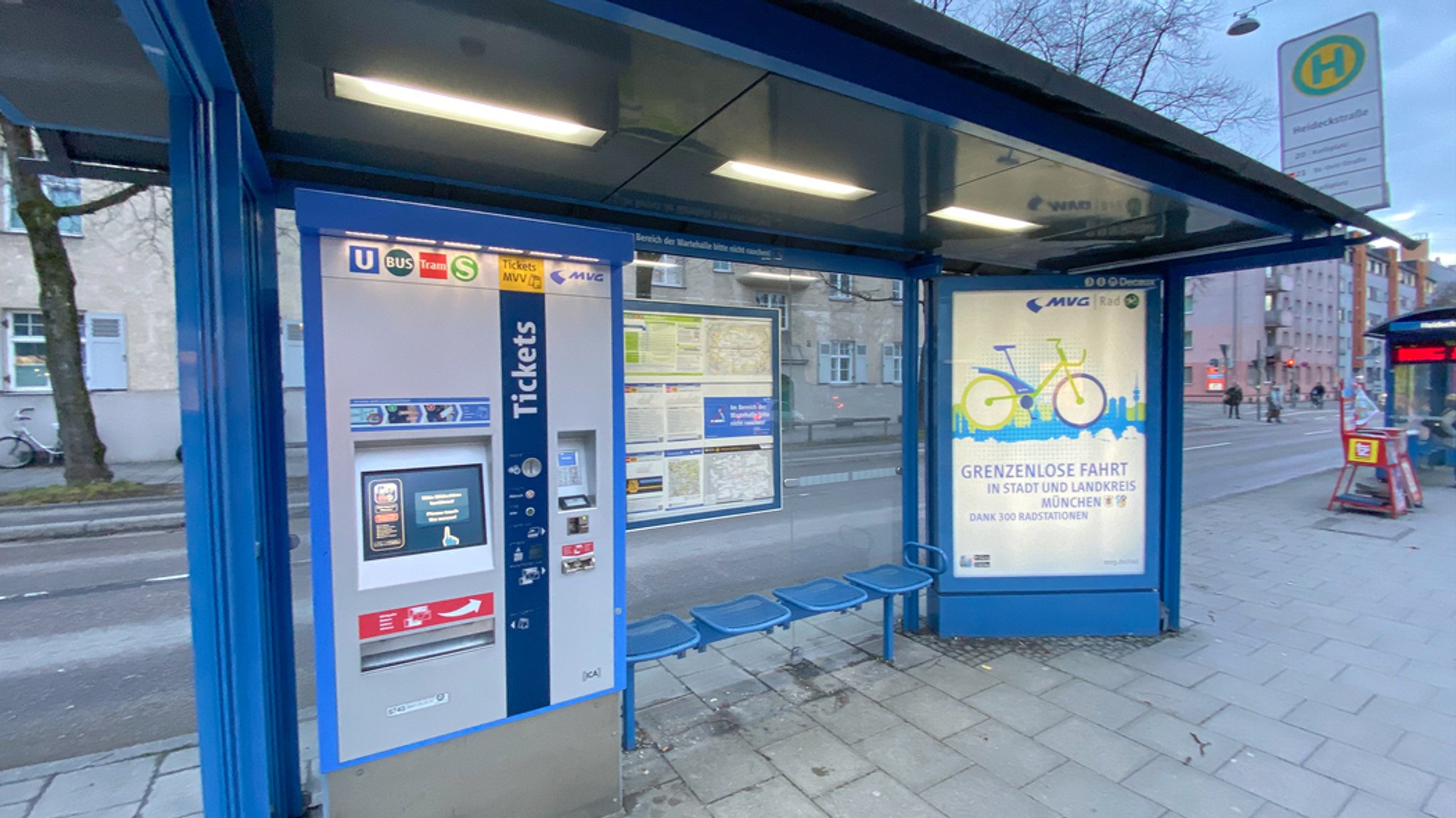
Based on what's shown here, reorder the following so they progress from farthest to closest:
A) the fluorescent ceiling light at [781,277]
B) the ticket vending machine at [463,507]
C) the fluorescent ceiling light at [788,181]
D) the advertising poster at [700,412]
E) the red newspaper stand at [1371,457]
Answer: the red newspaper stand at [1371,457] → the fluorescent ceiling light at [781,277] → the advertising poster at [700,412] → the fluorescent ceiling light at [788,181] → the ticket vending machine at [463,507]

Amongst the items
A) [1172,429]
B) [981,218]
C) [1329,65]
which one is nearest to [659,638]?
[981,218]

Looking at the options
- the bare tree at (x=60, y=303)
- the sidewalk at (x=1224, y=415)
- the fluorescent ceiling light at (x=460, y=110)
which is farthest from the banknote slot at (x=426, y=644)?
the sidewalk at (x=1224, y=415)

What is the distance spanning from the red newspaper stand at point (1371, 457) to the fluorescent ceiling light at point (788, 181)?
9238 mm

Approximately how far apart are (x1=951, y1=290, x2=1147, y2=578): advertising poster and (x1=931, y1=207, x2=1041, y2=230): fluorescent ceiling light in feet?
1.72

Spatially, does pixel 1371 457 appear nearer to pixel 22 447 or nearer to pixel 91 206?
pixel 91 206

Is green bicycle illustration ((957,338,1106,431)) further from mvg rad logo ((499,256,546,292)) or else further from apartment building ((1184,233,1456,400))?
apartment building ((1184,233,1456,400))

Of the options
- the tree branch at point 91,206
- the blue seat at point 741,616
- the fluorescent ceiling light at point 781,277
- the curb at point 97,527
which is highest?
the tree branch at point 91,206

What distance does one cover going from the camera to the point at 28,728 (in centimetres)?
344

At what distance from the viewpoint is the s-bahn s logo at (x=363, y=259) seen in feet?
6.89

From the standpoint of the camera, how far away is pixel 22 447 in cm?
1255

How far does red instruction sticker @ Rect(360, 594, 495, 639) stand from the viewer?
2.14 metres

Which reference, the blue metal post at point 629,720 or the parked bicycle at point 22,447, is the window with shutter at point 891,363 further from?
the parked bicycle at point 22,447

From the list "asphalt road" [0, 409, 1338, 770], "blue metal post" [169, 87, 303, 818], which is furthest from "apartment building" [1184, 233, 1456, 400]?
"blue metal post" [169, 87, 303, 818]

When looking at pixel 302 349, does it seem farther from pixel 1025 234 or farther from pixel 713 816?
pixel 1025 234
